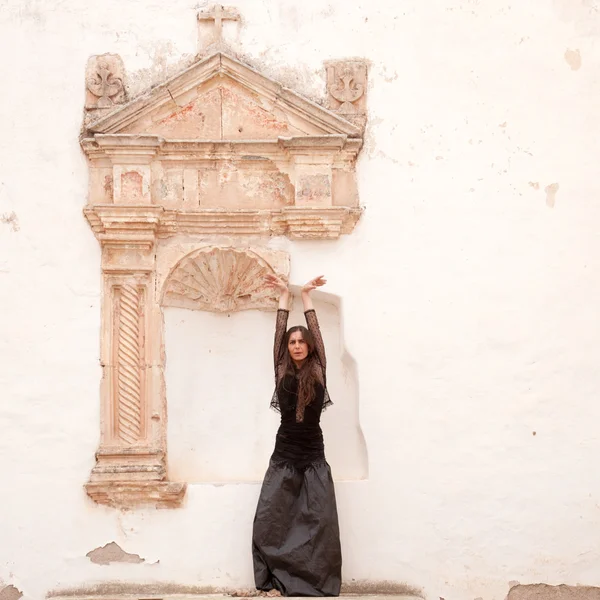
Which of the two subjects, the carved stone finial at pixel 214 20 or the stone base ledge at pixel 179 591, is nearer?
the stone base ledge at pixel 179 591

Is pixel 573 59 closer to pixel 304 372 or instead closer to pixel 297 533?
pixel 304 372

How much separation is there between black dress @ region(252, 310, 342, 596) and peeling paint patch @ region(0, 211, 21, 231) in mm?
1573

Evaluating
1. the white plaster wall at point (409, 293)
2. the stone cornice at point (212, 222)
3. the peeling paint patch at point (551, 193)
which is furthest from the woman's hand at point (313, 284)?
the peeling paint patch at point (551, 193)

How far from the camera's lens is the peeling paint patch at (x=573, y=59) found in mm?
5523

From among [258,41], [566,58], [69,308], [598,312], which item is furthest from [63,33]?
[598,312]

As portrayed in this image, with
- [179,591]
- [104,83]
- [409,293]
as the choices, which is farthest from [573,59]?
[179,591]

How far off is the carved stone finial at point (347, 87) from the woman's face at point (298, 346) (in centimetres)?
135

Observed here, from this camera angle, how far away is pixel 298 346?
492 centimetres

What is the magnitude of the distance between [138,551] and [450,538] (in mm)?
1680

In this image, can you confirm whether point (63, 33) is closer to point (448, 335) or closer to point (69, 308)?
point (69, 308)

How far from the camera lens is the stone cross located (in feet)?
18.0

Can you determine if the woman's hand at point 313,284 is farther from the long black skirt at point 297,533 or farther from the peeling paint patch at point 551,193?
the peeling paint patch at point 551,193

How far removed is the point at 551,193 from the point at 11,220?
302 centimetres

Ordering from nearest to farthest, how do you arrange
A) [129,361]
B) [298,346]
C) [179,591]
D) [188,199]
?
[298,346], [179,591], [129,361], [188,199]
